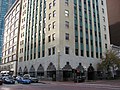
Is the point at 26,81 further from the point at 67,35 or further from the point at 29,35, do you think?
the point at 29,35

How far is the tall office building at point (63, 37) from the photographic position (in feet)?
161

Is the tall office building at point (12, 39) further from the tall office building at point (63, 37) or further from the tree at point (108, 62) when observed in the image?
the tree at point (108, 62)

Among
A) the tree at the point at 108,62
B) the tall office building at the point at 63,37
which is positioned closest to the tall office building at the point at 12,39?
the tall office building at the point at 63,37

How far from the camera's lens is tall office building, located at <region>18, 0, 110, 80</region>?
Answer: 161 ft

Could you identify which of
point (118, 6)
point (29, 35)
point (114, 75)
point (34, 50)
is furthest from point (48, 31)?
point (118, 6)

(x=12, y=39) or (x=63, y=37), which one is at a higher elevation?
(x=12, y=39)

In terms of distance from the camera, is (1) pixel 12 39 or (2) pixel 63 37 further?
(1) pixel 12 39

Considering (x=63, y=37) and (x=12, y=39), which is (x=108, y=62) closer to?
(x=63, y=37)

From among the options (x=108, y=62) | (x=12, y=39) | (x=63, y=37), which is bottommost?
(x=108, y=62)

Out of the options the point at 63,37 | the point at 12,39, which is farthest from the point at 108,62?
the point at 12,39

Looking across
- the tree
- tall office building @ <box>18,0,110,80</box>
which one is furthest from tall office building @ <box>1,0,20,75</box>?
the tree

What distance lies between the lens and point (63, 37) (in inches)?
1956

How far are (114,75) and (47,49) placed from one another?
24260mm

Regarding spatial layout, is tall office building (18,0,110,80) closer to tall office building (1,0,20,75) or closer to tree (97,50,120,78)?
tree (97,50,120,78)
